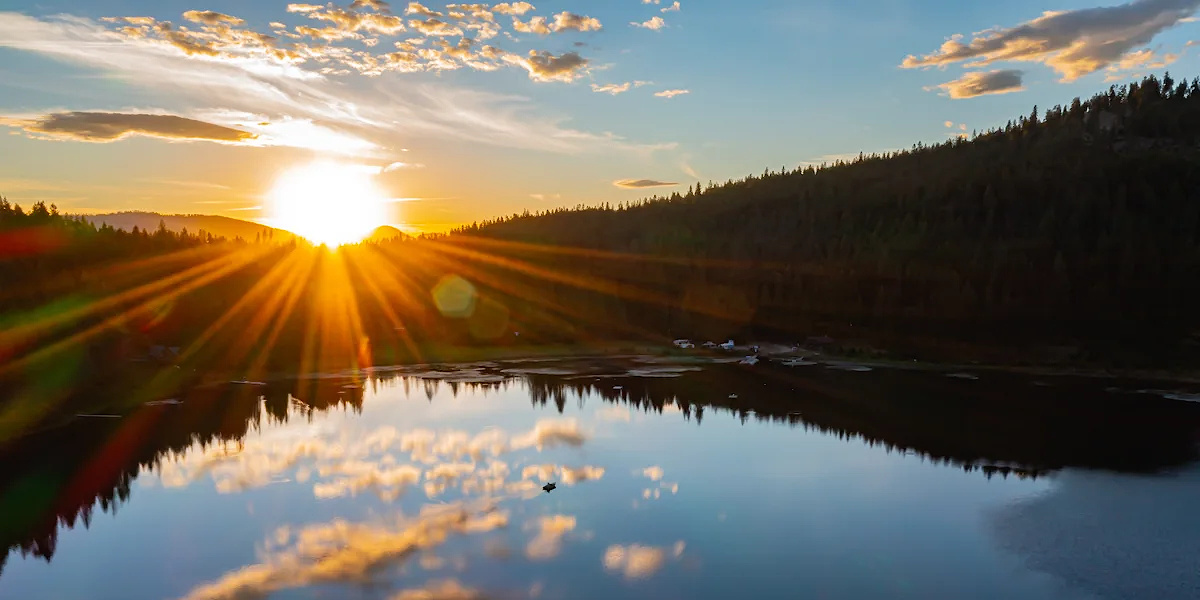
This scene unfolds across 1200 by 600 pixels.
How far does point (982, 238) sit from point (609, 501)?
113m

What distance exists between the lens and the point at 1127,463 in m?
39.8

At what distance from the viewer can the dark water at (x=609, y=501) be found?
916 inches

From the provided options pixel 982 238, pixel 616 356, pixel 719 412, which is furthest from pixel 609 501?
pixel 982 238

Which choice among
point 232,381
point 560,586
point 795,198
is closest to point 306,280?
point 232,381

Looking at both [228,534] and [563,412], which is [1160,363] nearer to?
[563,412]

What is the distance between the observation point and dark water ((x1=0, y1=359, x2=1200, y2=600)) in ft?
76.3

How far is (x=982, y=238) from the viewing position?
127m

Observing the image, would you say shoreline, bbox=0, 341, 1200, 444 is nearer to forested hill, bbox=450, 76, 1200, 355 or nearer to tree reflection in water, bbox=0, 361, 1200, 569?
tree reflection in water, bbox=0, 361, 1200, 569

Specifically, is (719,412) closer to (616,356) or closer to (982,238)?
(616,356)

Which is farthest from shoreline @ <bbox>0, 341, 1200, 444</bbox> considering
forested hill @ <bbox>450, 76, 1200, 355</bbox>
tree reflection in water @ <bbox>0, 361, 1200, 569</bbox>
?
forested hill @ <bbox>450, 76, 1200, 355</bbox>

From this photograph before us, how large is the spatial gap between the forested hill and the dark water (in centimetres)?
5202

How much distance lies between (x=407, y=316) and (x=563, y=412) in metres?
75.7

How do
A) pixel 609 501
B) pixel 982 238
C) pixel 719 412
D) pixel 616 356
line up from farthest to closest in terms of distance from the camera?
pixel 982 238, pixel 616 356, pixel 719 412, pixel 609 501

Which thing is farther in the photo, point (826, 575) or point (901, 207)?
point (901, 207)
